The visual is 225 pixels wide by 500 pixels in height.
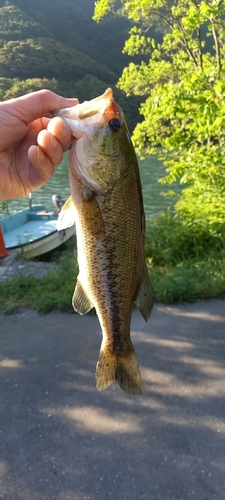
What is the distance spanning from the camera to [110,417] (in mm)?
4055

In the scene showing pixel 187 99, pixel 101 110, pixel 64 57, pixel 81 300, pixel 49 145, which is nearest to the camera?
pixel 101 110

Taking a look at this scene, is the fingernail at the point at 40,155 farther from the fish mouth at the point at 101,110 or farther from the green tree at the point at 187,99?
the green tree at the point at 187,99

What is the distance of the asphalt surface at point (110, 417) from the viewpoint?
3.38 metres

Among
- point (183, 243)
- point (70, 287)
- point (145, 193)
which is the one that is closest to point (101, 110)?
point (70, 287)

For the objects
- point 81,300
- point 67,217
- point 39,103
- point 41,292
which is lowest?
point 41,292

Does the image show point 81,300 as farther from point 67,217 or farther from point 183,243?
point 183,243

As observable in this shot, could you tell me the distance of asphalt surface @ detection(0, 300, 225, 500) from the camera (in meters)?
3.38

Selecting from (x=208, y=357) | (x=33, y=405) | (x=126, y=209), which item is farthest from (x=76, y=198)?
(x=208, y=357)

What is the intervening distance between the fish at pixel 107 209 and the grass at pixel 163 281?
13.6 ft

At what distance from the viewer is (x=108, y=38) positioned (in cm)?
4281

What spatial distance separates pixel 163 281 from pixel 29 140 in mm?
4518

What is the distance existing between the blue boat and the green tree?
3695 mm

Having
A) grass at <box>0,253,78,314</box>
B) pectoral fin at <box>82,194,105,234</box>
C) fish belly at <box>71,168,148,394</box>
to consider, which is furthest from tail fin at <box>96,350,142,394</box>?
grass at <box>0,253,78,314</box>

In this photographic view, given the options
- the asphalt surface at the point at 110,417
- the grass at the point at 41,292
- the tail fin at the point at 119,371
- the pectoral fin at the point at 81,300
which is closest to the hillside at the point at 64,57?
the grass at the point at 41,292
